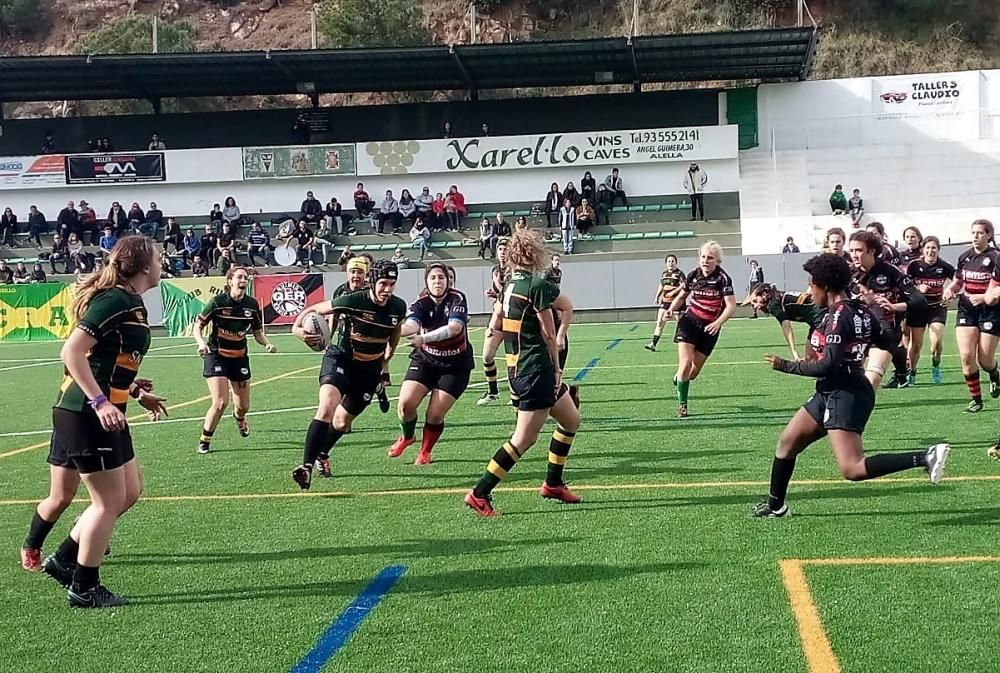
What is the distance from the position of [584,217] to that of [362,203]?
28.1ft

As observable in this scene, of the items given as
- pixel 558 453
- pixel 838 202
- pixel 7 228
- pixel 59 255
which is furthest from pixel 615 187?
pixel 558 453

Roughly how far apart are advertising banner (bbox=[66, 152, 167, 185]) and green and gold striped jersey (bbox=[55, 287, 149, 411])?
37369 mm

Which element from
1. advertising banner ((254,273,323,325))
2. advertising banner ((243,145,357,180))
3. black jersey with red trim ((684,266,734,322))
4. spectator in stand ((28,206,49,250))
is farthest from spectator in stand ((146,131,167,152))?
black jersey with red trim ((684,266,734,322))

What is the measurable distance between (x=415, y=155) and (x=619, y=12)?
22.7 meters

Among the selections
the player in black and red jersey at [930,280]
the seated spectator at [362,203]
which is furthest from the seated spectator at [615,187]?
the player in black and red jersey at [930,280]

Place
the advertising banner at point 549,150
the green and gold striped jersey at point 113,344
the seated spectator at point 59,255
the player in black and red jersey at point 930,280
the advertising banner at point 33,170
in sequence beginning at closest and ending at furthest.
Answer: the green and gold striped jersey at point 113,344, the player in black and red jersey at point 930,280, the seated spectator at point 59,255, the advertising banner at point 549,150, the advertising banner at point 33,170

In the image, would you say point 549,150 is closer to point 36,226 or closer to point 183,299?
point 183,299

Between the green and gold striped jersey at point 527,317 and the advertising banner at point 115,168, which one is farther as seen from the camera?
the advertising banner at point 115,168

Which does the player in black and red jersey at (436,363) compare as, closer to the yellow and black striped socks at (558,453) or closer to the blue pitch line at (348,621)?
the yellow and black striped socks at (558,453)

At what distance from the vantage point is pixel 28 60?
1479 inches

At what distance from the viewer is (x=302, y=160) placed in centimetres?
4009

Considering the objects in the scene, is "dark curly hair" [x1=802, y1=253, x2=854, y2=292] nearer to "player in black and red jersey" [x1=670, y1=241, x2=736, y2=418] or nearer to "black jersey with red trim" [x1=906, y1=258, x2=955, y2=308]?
"player in black and red jersey" [x1=670, y1=241, x2=736, y2=418]

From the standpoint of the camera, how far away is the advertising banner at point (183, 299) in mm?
30547

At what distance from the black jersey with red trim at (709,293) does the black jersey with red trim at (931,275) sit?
3278 millimetres
